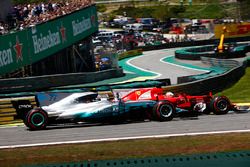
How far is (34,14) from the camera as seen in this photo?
28656 millimetres

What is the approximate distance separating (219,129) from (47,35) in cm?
1529

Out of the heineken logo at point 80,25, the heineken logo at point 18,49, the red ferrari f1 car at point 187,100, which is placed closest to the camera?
the red ferrari f1 car at point 187,100

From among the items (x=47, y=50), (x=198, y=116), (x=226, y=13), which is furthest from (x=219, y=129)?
(x=226, y=13)

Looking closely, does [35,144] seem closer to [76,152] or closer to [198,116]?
[76,152]

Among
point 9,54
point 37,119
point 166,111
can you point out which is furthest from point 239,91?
point 37,119

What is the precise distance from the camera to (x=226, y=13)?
88.9m

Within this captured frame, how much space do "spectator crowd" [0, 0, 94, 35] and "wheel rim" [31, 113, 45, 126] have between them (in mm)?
8462

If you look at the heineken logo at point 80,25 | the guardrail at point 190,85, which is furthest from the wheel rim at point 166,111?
the heineken logo at point 80,25

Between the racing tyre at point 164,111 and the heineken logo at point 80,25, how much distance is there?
57.6 feet

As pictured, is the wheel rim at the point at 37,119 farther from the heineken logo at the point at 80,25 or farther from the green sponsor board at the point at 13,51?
the heineken logo at the point at 80,25

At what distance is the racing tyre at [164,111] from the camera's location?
15711 millimetres

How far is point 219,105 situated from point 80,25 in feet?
62.5

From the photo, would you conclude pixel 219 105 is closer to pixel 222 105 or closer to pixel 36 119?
pixel 222 105

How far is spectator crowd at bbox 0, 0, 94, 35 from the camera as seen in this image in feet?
82.6
